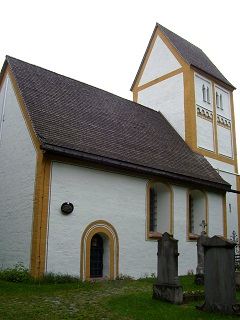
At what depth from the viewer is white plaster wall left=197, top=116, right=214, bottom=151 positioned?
21828mm

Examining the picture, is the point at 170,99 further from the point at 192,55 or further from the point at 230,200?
the point at 230,200

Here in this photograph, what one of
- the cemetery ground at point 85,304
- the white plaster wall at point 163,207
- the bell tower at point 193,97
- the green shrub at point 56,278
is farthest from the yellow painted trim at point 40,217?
the bell tower at point 193,97

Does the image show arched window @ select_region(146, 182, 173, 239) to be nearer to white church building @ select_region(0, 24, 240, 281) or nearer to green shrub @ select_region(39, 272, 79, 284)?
white church building @ select_region(0, 24, 240, 281)

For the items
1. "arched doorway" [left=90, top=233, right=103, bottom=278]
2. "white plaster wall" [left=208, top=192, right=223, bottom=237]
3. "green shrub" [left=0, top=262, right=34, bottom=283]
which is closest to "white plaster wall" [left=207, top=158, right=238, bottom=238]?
"white plaster wall" [left=208, top=192, right=223, bottom=237]

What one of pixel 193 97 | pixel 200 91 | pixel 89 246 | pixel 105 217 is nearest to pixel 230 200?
pixel 193 97

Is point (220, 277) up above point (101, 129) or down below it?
below

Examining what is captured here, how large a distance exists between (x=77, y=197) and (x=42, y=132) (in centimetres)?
261

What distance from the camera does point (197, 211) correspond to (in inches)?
723

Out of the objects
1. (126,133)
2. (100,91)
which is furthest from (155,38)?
(126,133)

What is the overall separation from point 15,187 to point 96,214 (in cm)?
321

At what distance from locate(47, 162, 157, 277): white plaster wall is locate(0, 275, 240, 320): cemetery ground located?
1458 mm

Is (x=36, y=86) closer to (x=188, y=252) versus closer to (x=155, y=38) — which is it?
(x=188, y=252)

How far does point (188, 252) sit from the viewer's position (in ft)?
54.7

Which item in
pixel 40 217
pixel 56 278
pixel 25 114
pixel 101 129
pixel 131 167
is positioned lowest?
pixel 56 278
